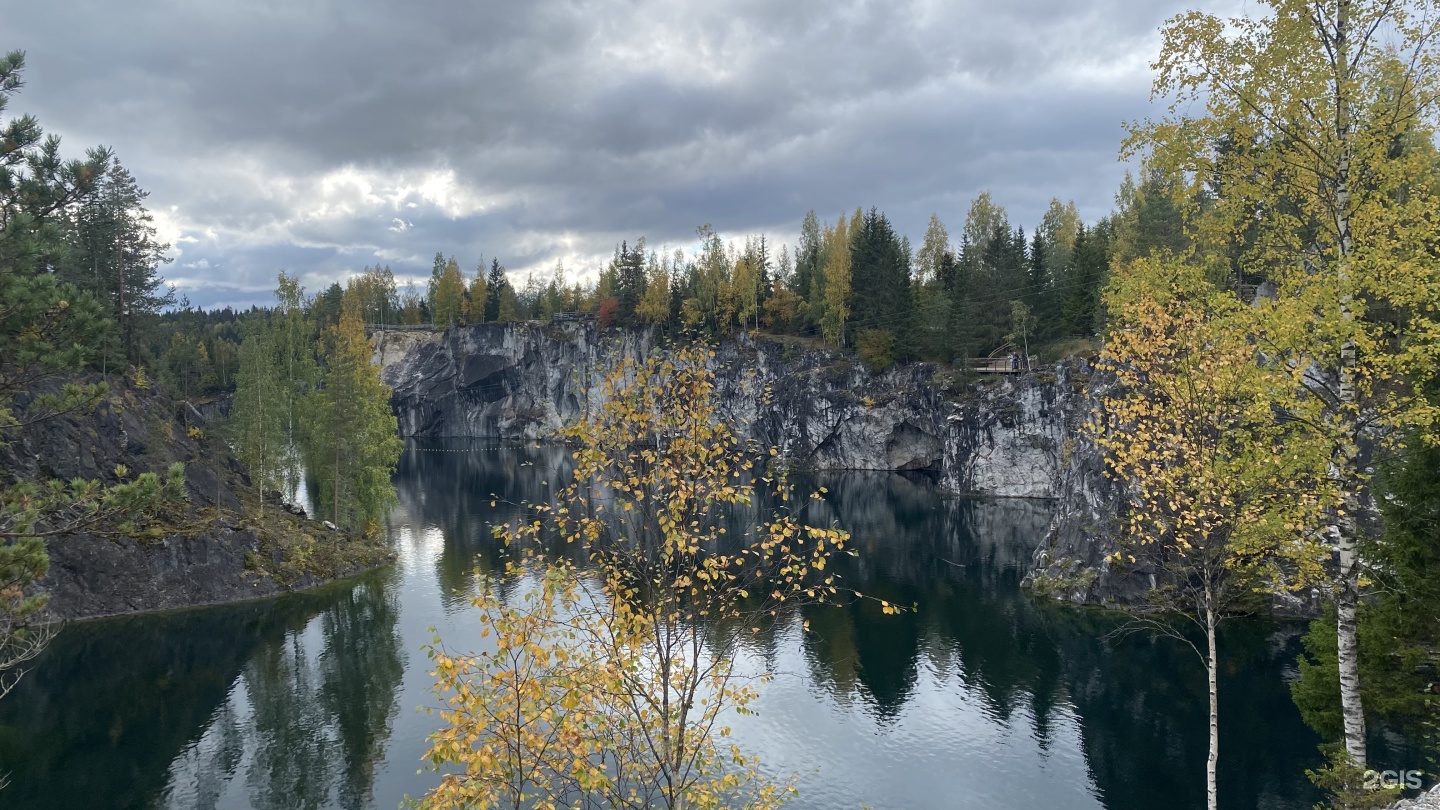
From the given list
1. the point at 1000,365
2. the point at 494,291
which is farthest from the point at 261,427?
the point at 494,291

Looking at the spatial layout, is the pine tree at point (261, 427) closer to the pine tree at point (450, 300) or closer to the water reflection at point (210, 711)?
the water reflection at point (210, 711)

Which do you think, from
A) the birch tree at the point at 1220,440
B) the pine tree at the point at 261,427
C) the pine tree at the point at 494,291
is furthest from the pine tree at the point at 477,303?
the birch tree at the point at 1220,440

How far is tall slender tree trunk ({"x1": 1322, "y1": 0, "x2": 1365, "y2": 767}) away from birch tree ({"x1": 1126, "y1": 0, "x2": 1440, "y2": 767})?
22 millimetres

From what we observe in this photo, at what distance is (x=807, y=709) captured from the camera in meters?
32.3

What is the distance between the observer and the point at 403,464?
114875 mm

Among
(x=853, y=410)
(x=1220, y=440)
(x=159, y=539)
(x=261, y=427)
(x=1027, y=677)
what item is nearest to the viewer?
(x=1220, y=440)

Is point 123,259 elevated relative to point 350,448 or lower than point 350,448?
elevated

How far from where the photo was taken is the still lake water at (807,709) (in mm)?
26203

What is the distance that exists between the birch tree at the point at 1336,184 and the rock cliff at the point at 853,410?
73.6 feet

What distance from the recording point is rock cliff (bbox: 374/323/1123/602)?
49.6 m

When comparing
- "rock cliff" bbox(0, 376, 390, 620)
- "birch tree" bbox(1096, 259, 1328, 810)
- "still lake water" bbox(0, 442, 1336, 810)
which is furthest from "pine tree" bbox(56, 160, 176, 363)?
"birch tree" bbox(1096, 259, 1328, 810)

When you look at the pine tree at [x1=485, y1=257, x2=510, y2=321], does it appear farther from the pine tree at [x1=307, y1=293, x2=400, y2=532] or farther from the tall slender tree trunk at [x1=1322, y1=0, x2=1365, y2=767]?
the tall slender tree trunk at [x1=1322, y1=0, x2=1365, y2=767]

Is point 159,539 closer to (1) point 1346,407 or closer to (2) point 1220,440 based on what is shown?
(2) point 1220,440

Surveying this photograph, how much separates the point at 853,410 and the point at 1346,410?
9164 cm
